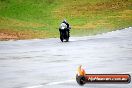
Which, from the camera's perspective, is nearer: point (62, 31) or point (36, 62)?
point (36, 62)

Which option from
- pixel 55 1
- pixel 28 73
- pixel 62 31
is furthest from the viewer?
pixel 55 1

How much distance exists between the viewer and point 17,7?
8900 centimetres

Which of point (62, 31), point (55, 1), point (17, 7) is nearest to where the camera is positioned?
point (62, 31)

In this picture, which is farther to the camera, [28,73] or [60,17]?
[60,17]

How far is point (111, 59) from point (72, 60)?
156 cm

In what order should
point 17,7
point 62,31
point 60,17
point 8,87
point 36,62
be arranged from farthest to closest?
1. point 17,7
2. point 60,17
3. point 62,31
4. point 36,62
5. point 8,87

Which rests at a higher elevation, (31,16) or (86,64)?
(86,64)

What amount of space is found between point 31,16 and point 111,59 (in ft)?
205

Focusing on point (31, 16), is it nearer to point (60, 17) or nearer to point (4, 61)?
point (60, 17)

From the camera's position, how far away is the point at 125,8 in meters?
91.7

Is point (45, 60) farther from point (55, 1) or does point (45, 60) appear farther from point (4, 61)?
point (55, 1)

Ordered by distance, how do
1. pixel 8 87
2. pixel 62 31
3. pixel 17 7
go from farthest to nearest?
pixel 17 7 < pixel 62 31 < pixel 8 87

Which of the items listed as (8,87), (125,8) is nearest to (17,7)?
(125,8)

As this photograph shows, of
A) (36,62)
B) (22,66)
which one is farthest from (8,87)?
(36,62)
